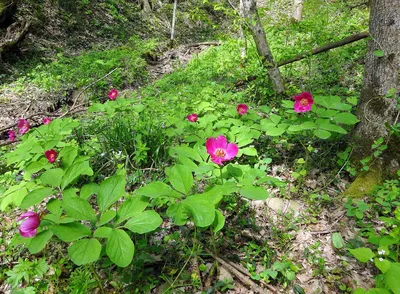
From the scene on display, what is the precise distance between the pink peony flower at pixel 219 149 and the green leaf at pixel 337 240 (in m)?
0.89

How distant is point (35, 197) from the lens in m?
1.31

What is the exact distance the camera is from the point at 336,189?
7.05 feet

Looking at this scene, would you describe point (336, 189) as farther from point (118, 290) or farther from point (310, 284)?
point (118, 290)

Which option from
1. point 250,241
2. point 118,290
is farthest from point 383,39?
point 118,290

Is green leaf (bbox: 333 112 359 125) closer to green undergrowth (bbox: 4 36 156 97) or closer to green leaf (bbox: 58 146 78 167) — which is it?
green leaf (bbox: 58 146 78 167)

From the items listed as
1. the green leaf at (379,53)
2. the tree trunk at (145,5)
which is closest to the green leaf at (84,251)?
the green leaf at (379,53)

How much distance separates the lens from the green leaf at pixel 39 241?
3.62 feet

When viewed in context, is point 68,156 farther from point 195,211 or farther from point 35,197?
point 195,211

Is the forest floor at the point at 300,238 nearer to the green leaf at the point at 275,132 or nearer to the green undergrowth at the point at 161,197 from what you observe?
the green undergrowth at the point at 161,197

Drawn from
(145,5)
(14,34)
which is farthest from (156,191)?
(145,5)

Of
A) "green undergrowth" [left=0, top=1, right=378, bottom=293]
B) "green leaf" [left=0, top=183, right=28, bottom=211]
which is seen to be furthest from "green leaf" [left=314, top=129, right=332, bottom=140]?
"green leaf" [left=0, top=183, right=28, bottom=211]

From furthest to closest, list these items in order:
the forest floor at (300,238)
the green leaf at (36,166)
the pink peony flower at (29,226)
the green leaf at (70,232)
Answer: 1. the green leaf at (36,166)
2. the forest floor at (300,238)
3. the pink peony flower at (29,226)
4. the green leaf at (70,232)

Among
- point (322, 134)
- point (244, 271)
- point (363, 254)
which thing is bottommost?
point (244, 271)

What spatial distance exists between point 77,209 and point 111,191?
17 centimetres
